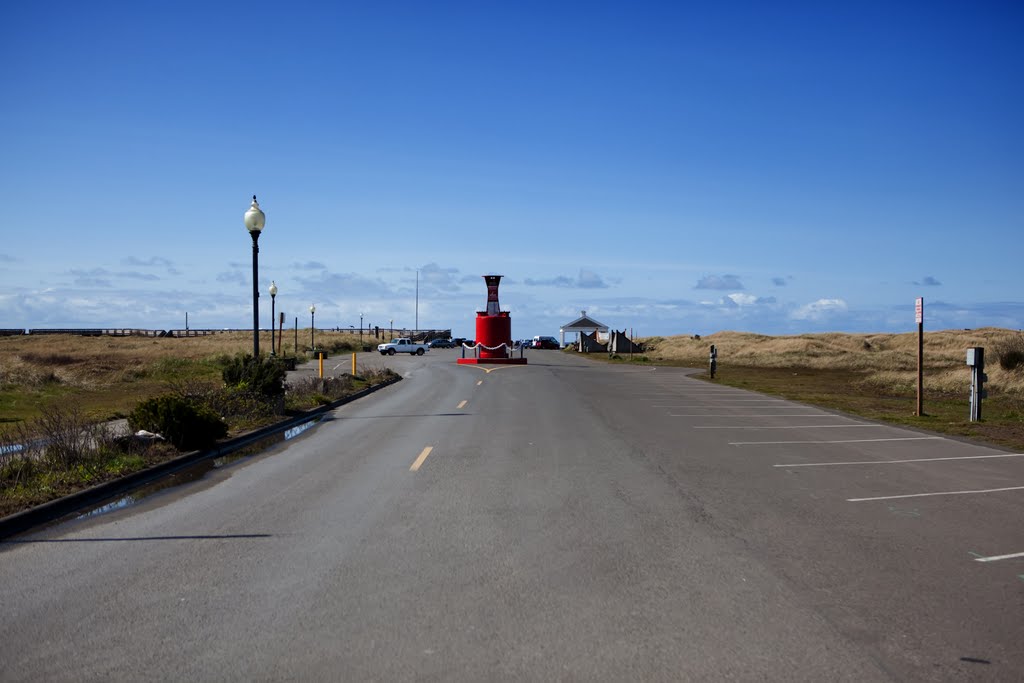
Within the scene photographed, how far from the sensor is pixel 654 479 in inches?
452

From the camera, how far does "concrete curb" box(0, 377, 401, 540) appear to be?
29.0 ft

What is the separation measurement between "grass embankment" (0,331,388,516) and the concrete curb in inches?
6.8

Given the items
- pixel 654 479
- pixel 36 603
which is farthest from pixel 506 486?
pixel 36 603

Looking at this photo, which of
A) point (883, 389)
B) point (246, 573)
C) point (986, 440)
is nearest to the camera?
point (246, 573)

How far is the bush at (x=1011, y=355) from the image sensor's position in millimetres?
33156

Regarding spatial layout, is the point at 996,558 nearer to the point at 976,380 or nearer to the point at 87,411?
the point at 976,380

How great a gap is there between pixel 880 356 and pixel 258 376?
2107 inches

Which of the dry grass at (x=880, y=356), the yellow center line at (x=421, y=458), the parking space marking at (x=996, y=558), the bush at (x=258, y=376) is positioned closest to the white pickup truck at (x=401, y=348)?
the dry grass at (x=880, y=356)

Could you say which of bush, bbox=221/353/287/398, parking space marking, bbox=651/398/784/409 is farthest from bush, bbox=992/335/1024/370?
bush, bbox=221/353/287/398

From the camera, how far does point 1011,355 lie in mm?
33656

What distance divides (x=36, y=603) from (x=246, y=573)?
4.85 ft

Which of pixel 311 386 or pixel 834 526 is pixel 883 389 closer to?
pixel 311 386

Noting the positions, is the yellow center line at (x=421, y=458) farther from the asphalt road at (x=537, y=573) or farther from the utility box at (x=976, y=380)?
the utility box at (x=976, y=380)

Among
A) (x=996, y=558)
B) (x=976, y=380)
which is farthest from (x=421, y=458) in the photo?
(x=976, y=380)
